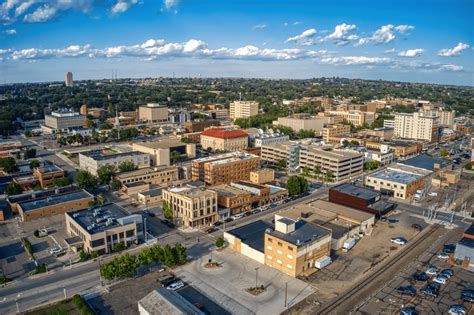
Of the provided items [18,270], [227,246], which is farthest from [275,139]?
[18,270]

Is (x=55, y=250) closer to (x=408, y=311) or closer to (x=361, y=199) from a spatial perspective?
(x=408, y=311)

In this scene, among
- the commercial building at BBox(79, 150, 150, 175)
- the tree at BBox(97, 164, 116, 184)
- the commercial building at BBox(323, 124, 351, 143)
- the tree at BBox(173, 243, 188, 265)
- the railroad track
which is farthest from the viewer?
the commercial building at BBox(323, 124, 351, 143)

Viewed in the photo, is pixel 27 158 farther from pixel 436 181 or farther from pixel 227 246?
pixel 436 181

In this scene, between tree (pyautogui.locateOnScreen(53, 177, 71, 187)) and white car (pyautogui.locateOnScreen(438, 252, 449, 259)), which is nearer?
white car (pyautogui.locateOnScreen(438, 252, 449, 259))

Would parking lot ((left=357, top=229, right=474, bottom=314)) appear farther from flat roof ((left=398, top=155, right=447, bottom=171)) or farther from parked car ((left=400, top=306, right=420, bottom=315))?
flat roof ((left=398, top=155, right=447, bottom=171))

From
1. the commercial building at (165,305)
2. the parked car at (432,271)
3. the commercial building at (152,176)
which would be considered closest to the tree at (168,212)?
the commercial building at (165,305)

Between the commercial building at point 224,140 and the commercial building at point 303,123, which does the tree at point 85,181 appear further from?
the commercial building at point 303,123

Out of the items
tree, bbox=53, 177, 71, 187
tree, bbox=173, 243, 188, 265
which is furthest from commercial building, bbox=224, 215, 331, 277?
tree, bbox=53, 177, 71, 187
